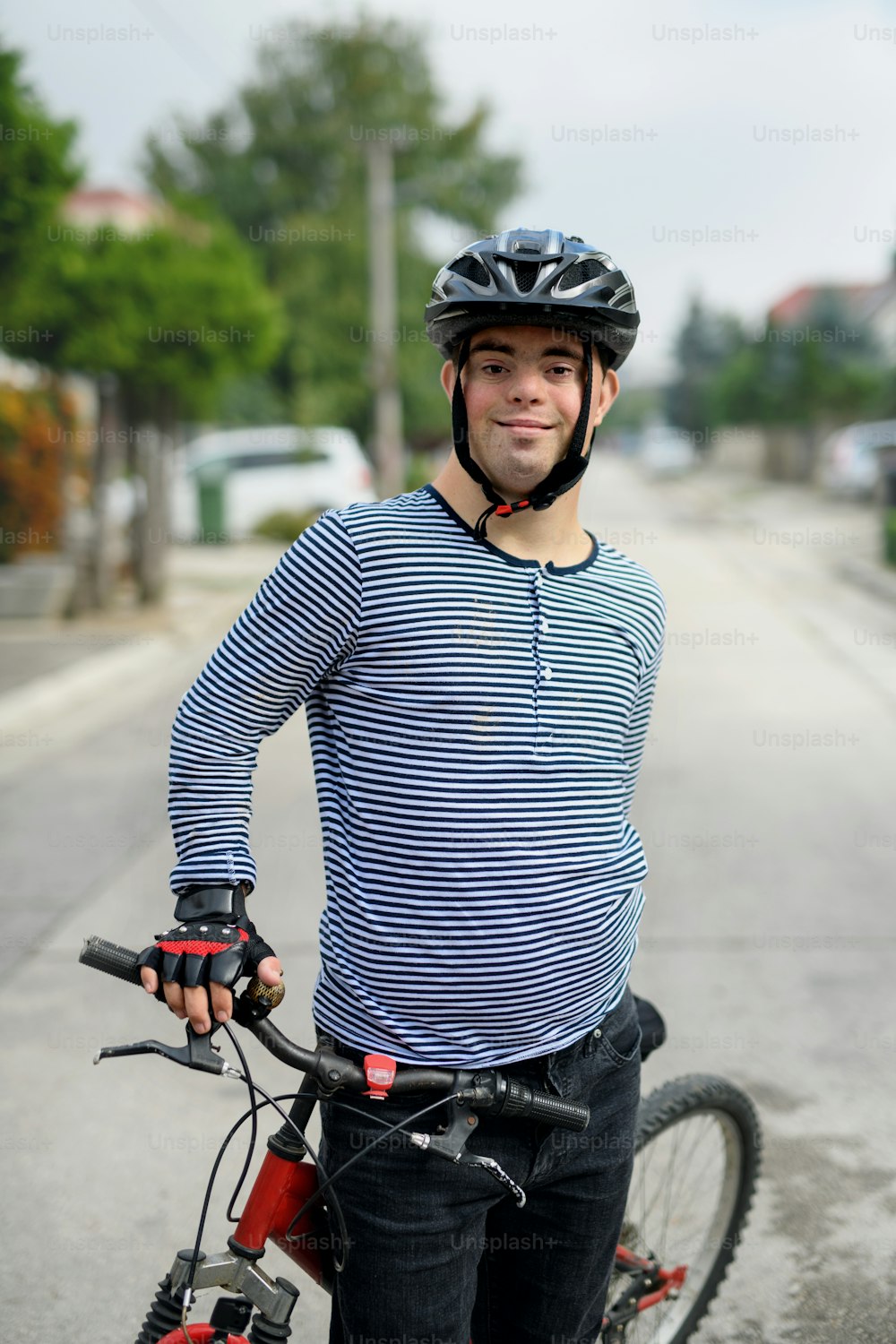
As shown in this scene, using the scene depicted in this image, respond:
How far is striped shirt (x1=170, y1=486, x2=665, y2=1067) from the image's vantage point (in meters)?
1.88

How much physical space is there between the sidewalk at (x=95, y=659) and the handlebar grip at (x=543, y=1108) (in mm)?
6755

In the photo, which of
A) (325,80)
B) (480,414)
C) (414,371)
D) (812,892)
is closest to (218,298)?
(812,892)

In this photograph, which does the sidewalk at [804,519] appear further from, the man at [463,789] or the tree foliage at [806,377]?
the man at [463,789]

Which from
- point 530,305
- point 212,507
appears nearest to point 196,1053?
point 530,305

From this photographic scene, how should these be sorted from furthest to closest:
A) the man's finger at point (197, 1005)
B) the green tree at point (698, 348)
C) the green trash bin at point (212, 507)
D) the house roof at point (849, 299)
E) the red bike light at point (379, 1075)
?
the green tree at point (698, 348), the house roof at point (849, 299), the green trash bin at point (212, 507), the red bike light at point (379, 1075), the man's finger at point (197, 1005)

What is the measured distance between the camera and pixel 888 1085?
4.18 m

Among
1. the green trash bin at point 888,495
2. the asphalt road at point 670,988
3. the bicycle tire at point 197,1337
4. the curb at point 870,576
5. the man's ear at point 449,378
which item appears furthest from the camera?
the green trash bin at point 888,495

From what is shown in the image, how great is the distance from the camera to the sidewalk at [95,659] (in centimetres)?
945

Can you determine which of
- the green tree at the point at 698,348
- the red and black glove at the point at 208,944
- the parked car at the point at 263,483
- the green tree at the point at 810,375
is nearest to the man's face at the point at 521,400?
the red and black glove at the point at 208,944

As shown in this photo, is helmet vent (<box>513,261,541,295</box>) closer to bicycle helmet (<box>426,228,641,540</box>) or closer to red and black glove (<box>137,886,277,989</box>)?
bicycle helmet (<box>426,228,641,540</box>)

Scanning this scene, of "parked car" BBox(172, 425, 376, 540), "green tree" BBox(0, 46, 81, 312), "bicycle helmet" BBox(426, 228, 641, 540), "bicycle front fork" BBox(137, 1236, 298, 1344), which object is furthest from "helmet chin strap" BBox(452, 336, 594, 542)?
"parked car" BBox(172, 425, 376, 540)

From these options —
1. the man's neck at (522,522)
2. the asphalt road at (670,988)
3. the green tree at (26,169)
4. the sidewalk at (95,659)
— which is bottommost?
the sidewalk at (95,659)

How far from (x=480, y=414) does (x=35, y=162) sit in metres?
9.14

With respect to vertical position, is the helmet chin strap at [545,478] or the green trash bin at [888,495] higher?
the helmet chin strap at [545,478]
